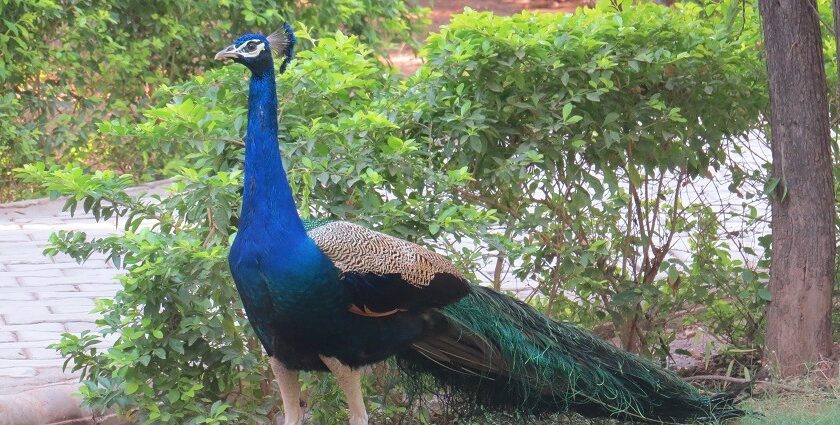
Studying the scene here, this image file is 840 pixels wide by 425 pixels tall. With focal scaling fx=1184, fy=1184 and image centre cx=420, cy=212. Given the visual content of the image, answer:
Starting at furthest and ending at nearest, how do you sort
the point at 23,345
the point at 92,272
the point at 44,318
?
the point at 92,272 < the point at 44,318 < the point at 23,345

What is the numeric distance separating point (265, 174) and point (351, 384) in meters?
0.78

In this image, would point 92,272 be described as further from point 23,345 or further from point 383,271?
point 383,271

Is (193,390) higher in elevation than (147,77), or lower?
lower

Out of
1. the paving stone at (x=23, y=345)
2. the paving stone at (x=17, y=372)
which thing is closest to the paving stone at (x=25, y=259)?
the paving stone at (x=23, y=345)

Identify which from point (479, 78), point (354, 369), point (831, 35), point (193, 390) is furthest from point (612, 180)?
point (193, 390)

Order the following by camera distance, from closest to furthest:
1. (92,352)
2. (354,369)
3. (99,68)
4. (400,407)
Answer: (354,369) → (92,352) → (400,407) → (99,68)

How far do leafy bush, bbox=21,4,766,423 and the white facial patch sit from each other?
0.51m

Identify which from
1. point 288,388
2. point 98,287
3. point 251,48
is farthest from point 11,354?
point 251,48

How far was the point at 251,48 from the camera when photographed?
3.69m

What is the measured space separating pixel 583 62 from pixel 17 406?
2.55m

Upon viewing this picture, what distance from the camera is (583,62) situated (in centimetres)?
474

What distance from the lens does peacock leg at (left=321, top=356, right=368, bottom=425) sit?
3833mm

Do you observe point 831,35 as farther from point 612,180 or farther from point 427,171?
point 427,171

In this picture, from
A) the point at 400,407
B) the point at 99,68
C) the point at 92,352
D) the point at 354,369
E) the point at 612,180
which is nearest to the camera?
the point at 354,369
